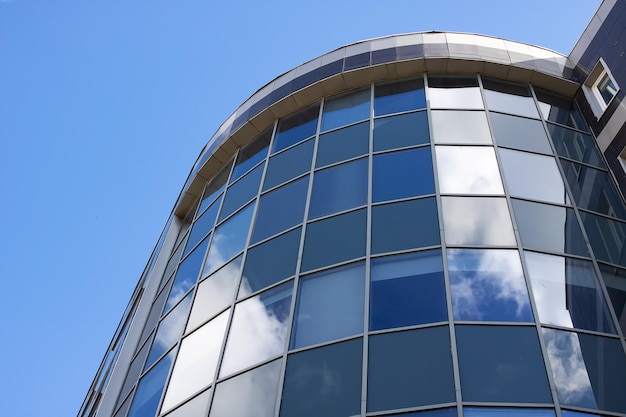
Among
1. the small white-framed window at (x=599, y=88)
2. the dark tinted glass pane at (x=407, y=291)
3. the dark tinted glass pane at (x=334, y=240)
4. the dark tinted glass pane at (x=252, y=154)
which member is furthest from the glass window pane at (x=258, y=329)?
the small white-framed window at (x=599, y=88)

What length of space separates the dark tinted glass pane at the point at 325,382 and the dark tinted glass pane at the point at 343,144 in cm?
641

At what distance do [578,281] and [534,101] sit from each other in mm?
7266

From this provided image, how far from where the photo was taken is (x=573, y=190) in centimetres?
1585

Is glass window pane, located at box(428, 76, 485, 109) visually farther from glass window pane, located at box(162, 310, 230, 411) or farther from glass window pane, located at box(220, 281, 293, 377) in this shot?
glass window pane, located at box(162, 310, 230, 411)

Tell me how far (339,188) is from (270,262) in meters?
2.57

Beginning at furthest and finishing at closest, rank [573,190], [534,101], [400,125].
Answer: [534,101]
[400,125]
[573,190]

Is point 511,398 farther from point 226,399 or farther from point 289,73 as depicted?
point 289,73

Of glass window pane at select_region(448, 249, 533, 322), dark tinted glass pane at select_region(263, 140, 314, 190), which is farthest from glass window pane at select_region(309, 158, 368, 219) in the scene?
glass window pane at select_region(448, 249, 533, 322)

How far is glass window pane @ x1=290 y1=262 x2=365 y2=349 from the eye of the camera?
12.6 meters

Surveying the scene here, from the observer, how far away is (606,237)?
48.8 feet

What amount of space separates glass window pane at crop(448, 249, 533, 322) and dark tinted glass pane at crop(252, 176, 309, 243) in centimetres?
435

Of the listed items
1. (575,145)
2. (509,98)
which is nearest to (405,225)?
(575,145)

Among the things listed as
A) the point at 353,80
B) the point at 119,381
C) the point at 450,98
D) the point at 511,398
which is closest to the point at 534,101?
the point at 450,98

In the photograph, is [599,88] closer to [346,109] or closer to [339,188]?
[346,109]
